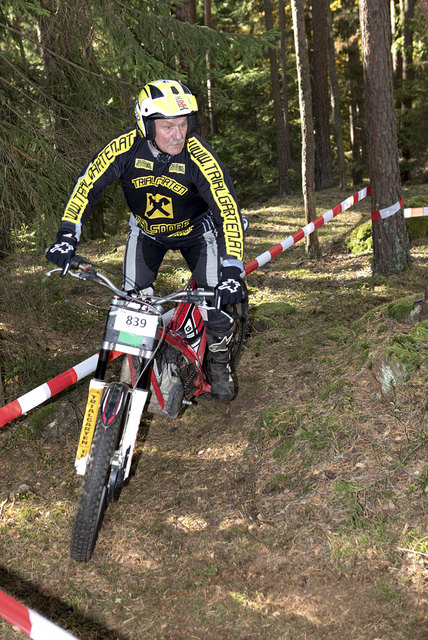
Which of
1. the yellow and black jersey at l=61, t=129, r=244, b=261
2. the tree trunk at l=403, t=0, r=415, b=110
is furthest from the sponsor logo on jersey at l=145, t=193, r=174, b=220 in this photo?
the tree trunk at l=403, t=0, r=415, b=110

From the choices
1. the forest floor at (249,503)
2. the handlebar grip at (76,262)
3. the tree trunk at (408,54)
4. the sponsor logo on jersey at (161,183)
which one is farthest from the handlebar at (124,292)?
the tree trunk at (408,54)

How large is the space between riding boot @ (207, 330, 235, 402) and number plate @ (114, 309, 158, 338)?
1.22 m

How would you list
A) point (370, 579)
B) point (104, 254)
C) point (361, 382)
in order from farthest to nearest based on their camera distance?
point (104, 254) → point (361, 382) → point (370, 579)

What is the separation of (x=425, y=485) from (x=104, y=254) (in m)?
9.89

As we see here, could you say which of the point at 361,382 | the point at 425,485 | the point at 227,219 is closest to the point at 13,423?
the point at 227,219

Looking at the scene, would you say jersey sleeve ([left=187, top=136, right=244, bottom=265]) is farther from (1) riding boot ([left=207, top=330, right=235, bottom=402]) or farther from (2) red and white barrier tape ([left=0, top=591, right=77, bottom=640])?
(2) red and white barrier tape ([left=0, top=591, right=77, bottom=640])

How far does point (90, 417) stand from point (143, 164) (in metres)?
2.06

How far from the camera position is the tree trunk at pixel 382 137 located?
26.0ft

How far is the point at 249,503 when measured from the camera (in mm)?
4180

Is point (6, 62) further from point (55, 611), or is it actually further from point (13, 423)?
point (55, 611)

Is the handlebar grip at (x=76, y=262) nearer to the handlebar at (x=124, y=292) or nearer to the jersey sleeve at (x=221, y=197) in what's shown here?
the handlebar at (x=124, y=292)

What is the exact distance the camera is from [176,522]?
13.5 ft

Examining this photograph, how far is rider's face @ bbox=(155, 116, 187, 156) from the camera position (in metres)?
4.20

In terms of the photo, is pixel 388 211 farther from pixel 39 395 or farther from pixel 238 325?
pixel 39 395
